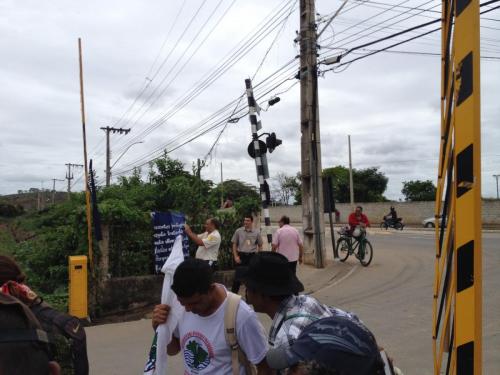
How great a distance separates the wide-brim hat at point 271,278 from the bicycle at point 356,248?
1066 centimetres

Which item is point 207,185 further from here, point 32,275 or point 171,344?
point 171,344

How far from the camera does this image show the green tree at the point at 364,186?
207 ft

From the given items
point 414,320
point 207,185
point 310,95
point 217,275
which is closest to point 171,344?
point 414,320

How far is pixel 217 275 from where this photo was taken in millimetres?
9602

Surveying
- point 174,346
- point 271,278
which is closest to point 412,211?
point 174,346

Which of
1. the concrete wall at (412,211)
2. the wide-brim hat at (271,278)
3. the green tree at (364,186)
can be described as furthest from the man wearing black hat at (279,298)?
the green tree at (364,186)

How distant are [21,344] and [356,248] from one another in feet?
40.2

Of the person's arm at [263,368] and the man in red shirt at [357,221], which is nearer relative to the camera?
the person's arm at [263,368]

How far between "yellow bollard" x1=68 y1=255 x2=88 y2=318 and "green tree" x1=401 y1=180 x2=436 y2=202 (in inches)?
2535

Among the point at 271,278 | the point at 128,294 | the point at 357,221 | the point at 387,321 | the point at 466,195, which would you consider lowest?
the point at 387,321

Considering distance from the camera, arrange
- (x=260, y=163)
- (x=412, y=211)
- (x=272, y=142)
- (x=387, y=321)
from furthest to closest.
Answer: (x=412, y=211) → (x=272, y=142) → (x=260, y=163) → (x=387, y=321)

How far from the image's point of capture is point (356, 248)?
13.2 metres

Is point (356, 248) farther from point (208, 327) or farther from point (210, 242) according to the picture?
point (208, 327)

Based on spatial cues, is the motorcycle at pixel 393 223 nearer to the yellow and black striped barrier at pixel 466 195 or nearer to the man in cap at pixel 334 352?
the yellow and black striped barrier at pixel 466 195
